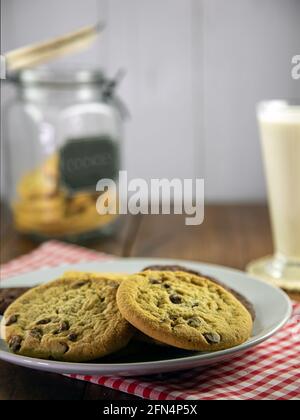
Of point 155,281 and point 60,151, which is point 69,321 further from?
point 60,151

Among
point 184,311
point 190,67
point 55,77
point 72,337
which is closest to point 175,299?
point 184,311

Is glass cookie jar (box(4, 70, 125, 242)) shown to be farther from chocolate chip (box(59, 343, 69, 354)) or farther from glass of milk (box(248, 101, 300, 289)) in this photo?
chocolate chip (box(59, 343, 69, 354))

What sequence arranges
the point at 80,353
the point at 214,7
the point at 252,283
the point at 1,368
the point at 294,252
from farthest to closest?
the point at 214,7 → the point at 294,252 → the point at 252,283 → the point at 1,368 → the point at 80,353

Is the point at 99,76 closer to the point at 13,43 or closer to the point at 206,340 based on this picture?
the point at 13,43

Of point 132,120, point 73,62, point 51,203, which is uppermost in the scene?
point 73,62

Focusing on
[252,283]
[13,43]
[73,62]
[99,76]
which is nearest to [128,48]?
[73,62]

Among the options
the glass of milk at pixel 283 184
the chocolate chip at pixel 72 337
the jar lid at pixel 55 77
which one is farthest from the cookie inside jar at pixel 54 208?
the chocolate chip at pixel 72 337
